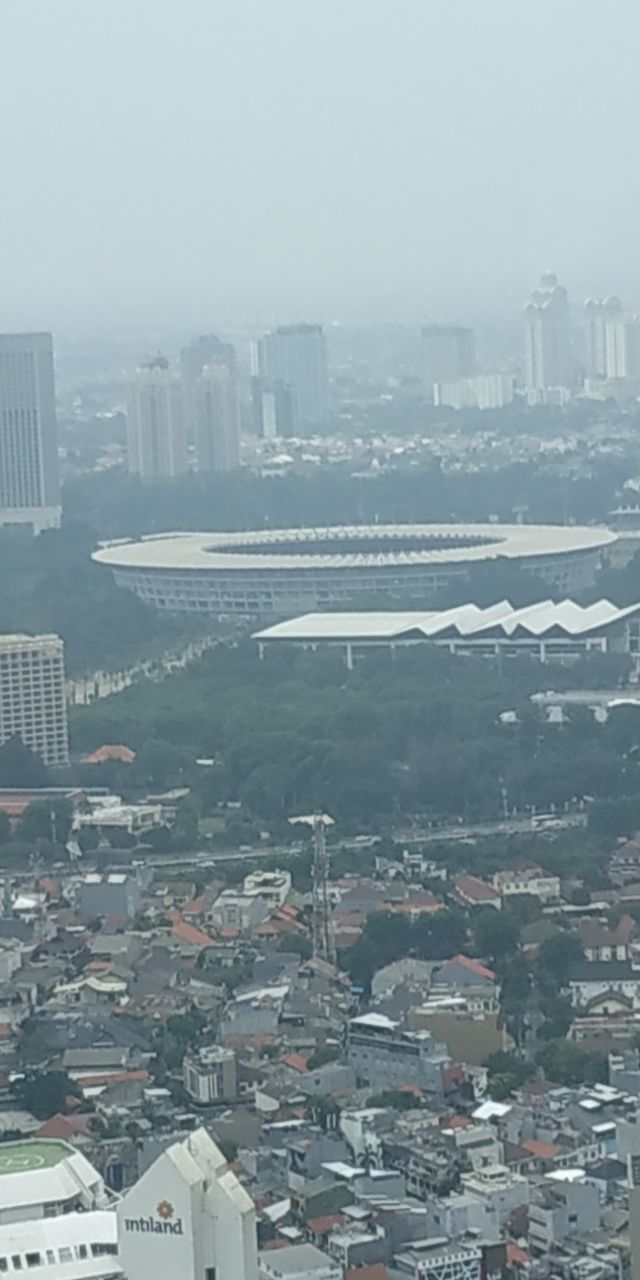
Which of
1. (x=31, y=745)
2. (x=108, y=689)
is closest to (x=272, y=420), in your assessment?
(x=108, y=689)

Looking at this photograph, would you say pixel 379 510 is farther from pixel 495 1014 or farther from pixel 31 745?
pixel 495 1014

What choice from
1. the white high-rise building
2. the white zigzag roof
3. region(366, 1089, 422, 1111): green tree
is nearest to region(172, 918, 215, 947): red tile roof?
region(366, 1089, 422, 1111): green tree

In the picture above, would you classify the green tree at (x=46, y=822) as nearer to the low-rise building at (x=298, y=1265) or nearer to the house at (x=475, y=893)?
the house at (x=475, y=893)

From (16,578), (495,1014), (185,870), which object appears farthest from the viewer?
(16,578)

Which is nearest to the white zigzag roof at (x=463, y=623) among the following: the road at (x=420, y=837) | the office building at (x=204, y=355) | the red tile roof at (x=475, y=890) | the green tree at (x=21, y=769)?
the green tree at (x=21, y=769)

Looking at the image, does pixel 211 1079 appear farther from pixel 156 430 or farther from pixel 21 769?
pixel 156 430

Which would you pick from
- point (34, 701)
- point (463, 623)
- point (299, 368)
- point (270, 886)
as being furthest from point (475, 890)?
point (299, 368)

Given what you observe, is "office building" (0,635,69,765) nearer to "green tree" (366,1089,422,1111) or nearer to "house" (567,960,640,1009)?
"house" (567,960,640,1009)
